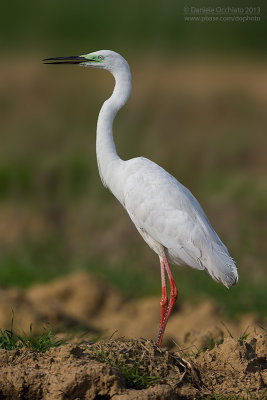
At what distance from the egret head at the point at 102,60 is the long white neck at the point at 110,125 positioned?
3 centimetres

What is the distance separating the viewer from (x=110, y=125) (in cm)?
519

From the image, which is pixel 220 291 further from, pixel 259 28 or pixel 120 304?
pixel 259 28

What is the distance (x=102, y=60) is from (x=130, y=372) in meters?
2.51

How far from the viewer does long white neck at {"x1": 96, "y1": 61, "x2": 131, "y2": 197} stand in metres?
5.18

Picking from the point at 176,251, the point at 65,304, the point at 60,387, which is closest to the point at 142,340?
the point at 60,387

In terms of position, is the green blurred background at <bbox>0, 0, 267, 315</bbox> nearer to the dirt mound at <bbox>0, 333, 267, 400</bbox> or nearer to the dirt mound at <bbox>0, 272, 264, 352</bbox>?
the dirt mound at <bbox>0, 272, 264, 352</bbox>

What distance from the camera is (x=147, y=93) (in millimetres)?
16984

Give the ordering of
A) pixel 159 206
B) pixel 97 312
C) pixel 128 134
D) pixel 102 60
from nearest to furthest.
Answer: pixel 159 206 < pixel 102 60 < pixel 97 312 < pixel 128 134

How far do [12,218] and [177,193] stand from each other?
7051mm

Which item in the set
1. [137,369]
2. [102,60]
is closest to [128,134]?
[102,60]

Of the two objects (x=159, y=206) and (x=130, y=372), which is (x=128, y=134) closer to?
(x=159, y=206)

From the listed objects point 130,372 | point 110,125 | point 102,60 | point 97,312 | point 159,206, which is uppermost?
point 102,60

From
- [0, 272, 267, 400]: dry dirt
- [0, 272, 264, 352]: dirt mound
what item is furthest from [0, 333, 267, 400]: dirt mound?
[0, 272, 264, 352]: dirt mound

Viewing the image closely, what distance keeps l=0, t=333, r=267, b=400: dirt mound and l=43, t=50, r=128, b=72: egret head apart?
2.17m
